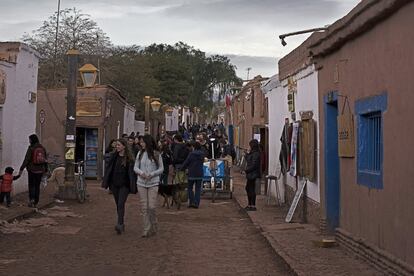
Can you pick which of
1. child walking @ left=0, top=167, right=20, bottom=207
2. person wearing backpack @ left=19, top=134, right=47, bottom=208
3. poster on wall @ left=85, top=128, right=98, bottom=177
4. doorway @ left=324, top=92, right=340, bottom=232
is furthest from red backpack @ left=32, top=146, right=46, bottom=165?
poster on wall @ left=85, top=128, right=98, bottom=177

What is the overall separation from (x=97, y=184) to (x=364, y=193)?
1712cm

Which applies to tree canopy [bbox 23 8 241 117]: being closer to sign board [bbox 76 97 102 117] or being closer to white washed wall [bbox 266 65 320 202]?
sign board [bbox 76 97 102 117]

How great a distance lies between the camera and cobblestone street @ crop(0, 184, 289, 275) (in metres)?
9.42

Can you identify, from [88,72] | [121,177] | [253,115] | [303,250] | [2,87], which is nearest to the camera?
[303,250]

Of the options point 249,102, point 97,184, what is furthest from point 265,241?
point 249,102

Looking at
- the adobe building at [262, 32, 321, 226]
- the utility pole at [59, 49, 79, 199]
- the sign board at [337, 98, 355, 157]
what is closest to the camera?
the sign board at [337, 98, 355, 157]

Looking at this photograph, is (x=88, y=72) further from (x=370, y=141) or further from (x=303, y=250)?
(x=370, y=141)

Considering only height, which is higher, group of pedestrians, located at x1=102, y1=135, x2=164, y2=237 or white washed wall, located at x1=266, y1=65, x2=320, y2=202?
white washed wall, located at x1=266, y1=65, x2=320, y2=202

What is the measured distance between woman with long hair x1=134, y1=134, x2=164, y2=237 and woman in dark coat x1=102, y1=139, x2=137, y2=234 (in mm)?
185

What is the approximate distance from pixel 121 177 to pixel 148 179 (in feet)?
1.77

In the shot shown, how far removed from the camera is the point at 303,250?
1030 centimetres

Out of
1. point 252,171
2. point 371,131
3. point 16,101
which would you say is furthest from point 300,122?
point 16,101

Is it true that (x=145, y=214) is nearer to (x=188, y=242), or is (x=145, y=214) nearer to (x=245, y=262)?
(x=188, y=242)

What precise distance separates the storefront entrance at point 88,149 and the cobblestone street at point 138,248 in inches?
424
